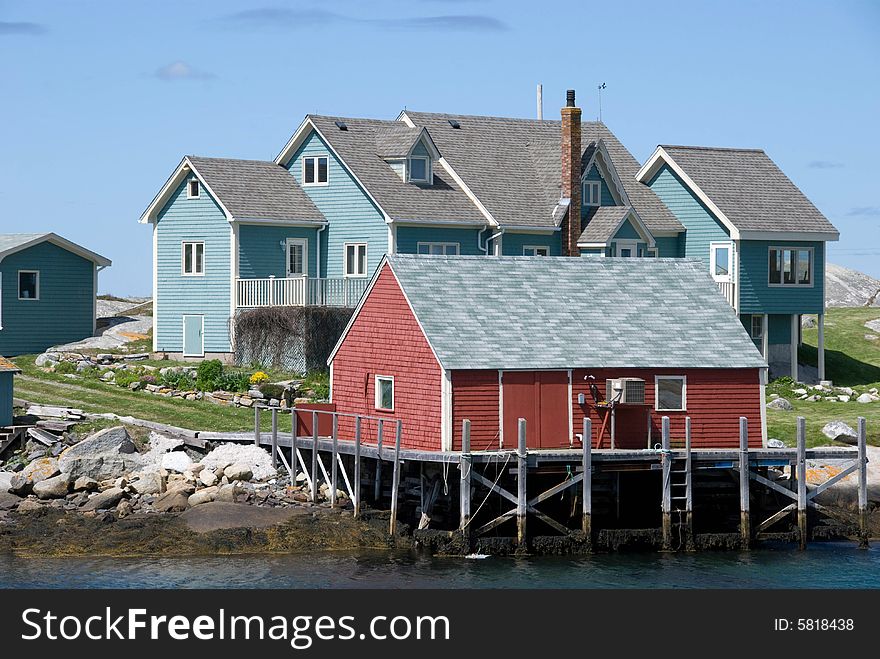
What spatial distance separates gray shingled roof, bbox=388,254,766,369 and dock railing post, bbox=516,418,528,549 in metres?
2.08

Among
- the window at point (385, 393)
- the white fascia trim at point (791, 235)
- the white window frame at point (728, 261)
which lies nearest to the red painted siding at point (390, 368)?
the window at point (385, 393)

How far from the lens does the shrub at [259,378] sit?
5638 cm

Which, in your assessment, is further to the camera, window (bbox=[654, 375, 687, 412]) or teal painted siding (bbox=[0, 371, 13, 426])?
teal painted siding (bbox=[0, 371, 13, 426])

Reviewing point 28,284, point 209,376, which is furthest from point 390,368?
point 28,284

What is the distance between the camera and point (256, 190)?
205ft

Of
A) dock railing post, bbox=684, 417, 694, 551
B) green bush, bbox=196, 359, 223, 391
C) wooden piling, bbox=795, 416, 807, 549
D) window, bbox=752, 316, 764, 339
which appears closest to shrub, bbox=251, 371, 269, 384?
green bush, bbox=196, 359, 223, 391

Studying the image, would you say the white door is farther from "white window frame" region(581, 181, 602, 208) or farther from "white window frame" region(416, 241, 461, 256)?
"white window frame" region(581, 181, 602, 208)

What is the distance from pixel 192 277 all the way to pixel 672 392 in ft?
79.1

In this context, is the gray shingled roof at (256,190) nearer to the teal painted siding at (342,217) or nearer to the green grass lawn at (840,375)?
the teal painted siding at (342,217)

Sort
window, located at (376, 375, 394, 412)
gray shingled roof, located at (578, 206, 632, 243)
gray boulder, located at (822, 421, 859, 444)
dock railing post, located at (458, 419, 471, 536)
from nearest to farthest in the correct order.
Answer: dock railing post, located at (458, 419, 471, 536)
window, located at (376, 375, 394, 412)
gray boulder, located at (822, 421, 859, 444)
gray shingled roof, located at (578, 206, 632, 243)

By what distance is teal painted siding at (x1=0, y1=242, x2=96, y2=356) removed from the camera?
63250mm
